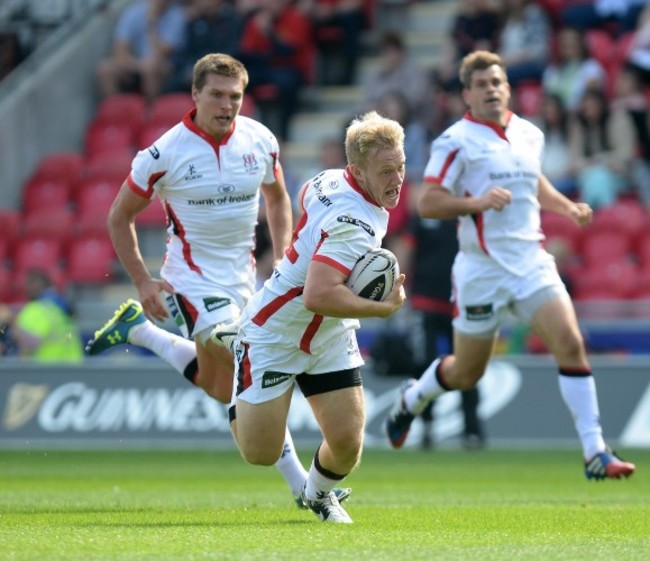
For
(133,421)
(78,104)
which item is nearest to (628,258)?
(133,421)

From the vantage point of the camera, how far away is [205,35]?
20.7m

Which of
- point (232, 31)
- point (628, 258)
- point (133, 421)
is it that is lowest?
point (133, 421)

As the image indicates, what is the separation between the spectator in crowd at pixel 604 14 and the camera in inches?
734

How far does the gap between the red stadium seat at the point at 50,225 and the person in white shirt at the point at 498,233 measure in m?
9.94

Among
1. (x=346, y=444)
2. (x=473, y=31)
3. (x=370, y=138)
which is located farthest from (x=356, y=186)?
(x=473, y=31)

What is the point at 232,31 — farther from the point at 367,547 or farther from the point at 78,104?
the point at 367,547

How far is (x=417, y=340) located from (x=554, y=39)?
17.6 ft

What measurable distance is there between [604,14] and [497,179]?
863 cm

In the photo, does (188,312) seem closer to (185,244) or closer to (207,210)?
(185,244)

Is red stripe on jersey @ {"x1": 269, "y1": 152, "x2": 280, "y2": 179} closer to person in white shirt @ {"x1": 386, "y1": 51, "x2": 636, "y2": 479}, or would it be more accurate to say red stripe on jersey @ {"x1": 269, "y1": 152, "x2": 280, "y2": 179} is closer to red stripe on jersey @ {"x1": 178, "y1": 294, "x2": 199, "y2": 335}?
red stripe on jersey @ {"x1": 178, "y1": 294, "x2": 199, "y2": 335}

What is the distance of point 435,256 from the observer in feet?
50.5

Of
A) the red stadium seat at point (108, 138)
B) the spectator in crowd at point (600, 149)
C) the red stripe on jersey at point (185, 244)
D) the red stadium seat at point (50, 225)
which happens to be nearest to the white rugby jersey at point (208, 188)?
the red stripe on jersey at point (185, 244)

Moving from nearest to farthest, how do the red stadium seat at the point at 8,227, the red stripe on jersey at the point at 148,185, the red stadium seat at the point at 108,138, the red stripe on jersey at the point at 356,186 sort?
1. the red stripe on jersey at the point at 356,186
2. the red stripe on jersey at the point at 148,185
3. the red stadium seat at the point at 8,227
4. the red stadium seat at the point at 108,138

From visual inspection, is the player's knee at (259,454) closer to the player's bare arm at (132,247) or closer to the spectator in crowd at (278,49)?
the player's bare arm at (132,247)
